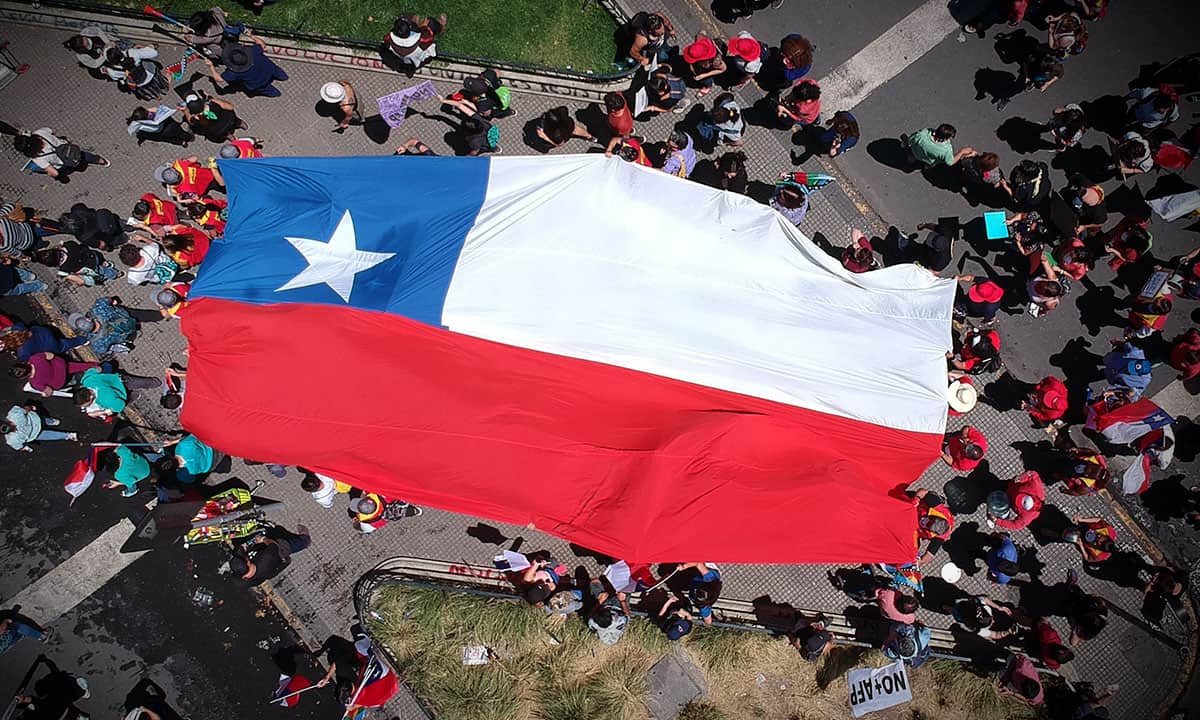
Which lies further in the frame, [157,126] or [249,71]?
[157,126]

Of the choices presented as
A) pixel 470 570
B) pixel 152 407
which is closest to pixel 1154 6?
pixel 470 570

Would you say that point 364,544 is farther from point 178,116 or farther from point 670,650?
point 178,116

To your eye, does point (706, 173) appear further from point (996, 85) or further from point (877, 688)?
point (877, 688)

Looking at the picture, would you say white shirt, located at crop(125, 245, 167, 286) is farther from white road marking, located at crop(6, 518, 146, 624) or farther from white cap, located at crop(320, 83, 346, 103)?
white road marking, located at crop(6, 518, 146, 624)

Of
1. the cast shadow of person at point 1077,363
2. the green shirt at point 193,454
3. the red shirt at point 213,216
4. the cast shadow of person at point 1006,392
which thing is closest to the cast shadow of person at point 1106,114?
the cast shadow of person at point 1077,363

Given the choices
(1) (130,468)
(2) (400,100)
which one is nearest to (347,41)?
(2) (400,100)

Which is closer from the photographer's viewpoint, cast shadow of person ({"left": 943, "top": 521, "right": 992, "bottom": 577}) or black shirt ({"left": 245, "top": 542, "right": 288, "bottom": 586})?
black shirt ({"left": 245, "top": 542, "right": 288, "bottom": 586})

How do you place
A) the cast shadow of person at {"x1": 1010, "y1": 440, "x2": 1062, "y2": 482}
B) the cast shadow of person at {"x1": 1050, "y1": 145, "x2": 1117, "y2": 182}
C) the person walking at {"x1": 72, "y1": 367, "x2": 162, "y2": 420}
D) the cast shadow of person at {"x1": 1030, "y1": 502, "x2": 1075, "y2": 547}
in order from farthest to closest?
the cast shadow of person at {"x1": 1050, "y1": 145, "x2": 1117, "y2": 182}
the cast shadow of person at {"x1": 1010, "y1": 440, "x2": 1062, "y2": 482}
the cast shadow of person at {"x1": 1030, "y1": 502, "x2": 1075, "y2": 547}
the person walking at {"x1": 72, "y1": 367, "x2": 162, "y2": 420}

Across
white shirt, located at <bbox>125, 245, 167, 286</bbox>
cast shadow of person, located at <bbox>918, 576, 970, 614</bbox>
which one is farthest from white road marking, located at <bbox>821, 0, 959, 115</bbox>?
white shirt, located at <bbox>125, 245, 167, 286</bbox>
